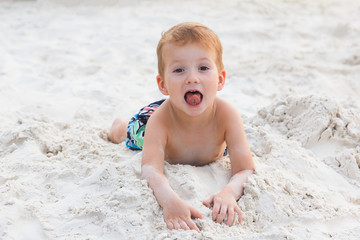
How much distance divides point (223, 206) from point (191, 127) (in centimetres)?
49

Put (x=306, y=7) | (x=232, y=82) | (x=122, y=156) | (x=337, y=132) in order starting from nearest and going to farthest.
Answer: (x=122, y=156)
(x=337, y=132)
(x=232, y=82)
(x=306, y=7)

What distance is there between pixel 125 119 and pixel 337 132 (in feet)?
4.52

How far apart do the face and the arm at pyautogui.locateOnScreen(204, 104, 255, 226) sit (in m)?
0.22

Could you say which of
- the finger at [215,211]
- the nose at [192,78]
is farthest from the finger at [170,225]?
the nose at [192,78]

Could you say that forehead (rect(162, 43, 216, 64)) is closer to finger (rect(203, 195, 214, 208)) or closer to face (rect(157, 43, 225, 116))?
face (rect(157, 43, 225, 116))

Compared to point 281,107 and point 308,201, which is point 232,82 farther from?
point 308,201

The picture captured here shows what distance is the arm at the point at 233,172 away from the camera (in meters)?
1.71

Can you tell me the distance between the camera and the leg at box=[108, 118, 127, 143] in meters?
2.60

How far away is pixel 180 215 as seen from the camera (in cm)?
167

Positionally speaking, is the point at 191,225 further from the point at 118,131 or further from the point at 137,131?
the point at 118,131

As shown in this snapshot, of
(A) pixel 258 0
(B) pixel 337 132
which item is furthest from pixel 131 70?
(A) pixel 258 0

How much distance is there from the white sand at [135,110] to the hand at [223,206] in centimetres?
3

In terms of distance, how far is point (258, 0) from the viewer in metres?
6.36

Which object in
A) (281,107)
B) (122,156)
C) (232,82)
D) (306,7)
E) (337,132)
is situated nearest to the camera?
(122,156)
